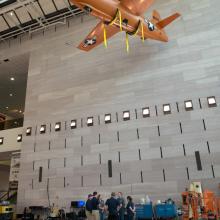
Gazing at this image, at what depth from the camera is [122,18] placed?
11.3 m

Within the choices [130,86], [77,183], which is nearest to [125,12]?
[130,86]

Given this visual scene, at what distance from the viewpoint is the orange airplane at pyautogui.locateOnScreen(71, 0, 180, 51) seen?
34.5 feet

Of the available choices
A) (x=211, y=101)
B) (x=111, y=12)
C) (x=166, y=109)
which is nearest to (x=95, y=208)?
(x=166, y=109)

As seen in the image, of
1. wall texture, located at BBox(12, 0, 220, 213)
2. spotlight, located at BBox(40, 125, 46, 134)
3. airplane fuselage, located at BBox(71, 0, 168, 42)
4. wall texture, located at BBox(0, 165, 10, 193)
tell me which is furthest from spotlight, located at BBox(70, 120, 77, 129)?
wall texture, located at BBox(0, 165, 10, 193)

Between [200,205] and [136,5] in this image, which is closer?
[200,205]

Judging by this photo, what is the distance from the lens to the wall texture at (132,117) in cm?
1215

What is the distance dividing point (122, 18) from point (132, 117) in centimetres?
509

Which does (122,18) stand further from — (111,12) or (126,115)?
(126,115)

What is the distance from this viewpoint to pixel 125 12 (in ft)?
37.2

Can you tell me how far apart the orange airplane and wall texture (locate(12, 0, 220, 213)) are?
158cm

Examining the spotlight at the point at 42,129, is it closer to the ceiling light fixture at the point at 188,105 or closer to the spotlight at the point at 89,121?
the spotlight at the point at 89,121

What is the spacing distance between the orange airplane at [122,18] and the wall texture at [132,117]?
158cm

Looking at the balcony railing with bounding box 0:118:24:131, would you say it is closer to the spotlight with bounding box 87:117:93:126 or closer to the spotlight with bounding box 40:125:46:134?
the spotlight with bounding box 40:125:46:134

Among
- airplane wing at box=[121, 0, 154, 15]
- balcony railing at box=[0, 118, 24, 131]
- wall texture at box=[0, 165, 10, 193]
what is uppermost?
airplane wing at box=[121, 0, 154, 15]
